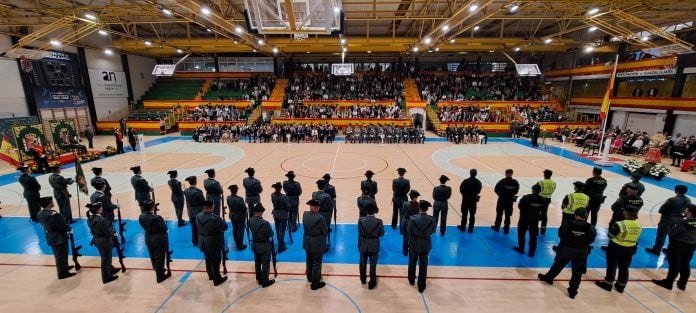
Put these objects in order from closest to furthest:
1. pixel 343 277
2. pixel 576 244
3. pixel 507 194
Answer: pixel 576 244
pixel 343 277
pixel 507 194

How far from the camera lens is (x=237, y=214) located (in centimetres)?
705

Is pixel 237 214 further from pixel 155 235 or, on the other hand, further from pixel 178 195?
pixel 178 195

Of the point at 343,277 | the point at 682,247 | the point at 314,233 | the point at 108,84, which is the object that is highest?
the point at 108,84

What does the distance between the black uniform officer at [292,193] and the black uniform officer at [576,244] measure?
5.69 m

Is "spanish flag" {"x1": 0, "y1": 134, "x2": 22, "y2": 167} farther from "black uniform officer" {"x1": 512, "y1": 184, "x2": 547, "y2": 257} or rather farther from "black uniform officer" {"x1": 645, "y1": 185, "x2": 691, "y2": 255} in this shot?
"black uniform officer" {"x1": 645, "y1": 185, "x2": 691, "y2": 255}

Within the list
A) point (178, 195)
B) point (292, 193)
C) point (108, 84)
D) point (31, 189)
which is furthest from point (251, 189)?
point (108, 84)

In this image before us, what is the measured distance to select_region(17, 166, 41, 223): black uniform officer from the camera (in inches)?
326

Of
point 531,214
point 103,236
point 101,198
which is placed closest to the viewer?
point 103,236

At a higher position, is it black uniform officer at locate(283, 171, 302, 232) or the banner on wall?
the banner on wall

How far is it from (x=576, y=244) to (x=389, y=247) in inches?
147

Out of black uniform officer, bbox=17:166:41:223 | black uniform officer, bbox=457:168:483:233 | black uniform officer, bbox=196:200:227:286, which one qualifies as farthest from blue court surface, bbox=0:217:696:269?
black uniform officer, bbox=196:200:227:286

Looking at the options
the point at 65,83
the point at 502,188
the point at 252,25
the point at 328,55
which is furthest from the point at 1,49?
the point at 502,188

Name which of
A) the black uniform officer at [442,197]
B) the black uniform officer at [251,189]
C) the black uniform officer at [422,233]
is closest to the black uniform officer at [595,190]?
the black uniform officer at [442,197]

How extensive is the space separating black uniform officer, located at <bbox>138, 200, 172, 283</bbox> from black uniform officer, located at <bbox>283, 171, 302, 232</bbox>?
9.22 ft
